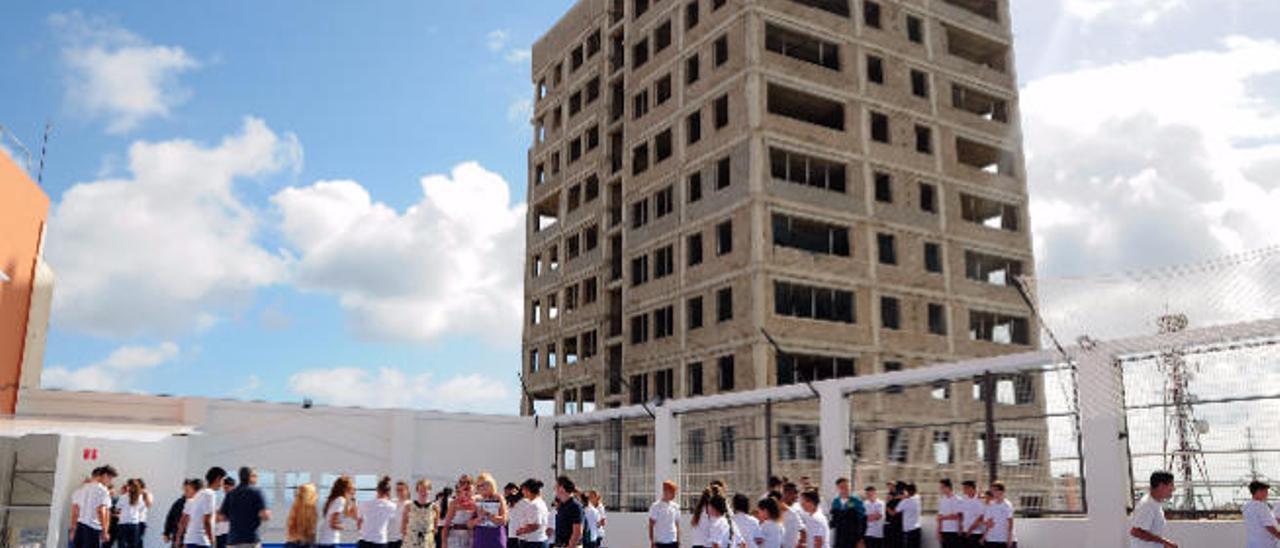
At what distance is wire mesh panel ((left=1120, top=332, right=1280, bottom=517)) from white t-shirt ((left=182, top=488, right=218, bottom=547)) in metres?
12.6

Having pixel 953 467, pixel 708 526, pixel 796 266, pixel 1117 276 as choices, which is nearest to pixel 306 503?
pixel 708 526

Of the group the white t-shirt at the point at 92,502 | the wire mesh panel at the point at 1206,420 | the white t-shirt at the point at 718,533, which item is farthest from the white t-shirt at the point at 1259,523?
the white t-shirt at the point at 92,502

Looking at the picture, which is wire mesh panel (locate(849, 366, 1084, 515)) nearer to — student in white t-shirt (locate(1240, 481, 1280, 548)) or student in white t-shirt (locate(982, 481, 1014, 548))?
student in white t-shirt (locate(982, 481, 1014, 548))

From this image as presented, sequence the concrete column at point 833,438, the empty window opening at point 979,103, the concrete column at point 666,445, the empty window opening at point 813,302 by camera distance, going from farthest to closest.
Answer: the empty window opening at point 979,103 → the empty window opening at point 813,302 → the concrete column at point 666,445 → the concrete column at point 833,438

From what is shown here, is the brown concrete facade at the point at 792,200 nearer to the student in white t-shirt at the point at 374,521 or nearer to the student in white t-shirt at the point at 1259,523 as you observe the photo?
the student in white t-shirt at the point at 374,521

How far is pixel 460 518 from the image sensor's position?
42.9 ft

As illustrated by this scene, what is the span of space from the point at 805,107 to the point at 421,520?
31992mm

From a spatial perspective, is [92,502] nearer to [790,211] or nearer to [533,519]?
[533,519]

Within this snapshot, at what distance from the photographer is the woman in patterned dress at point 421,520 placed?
15883 mm

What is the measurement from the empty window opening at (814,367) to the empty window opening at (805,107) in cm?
1002

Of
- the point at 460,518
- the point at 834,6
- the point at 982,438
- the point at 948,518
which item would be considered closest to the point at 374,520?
the point at 460,518

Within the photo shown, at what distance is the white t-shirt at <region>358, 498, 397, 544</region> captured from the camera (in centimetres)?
1324

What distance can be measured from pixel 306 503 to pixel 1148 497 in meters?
8.79

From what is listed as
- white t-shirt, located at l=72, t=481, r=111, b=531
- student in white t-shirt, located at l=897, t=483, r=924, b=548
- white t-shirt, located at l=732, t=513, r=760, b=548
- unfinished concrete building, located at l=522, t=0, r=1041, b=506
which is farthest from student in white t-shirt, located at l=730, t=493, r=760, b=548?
unfinished concrete building, located at l=522, t=0, r=1041, b=506
